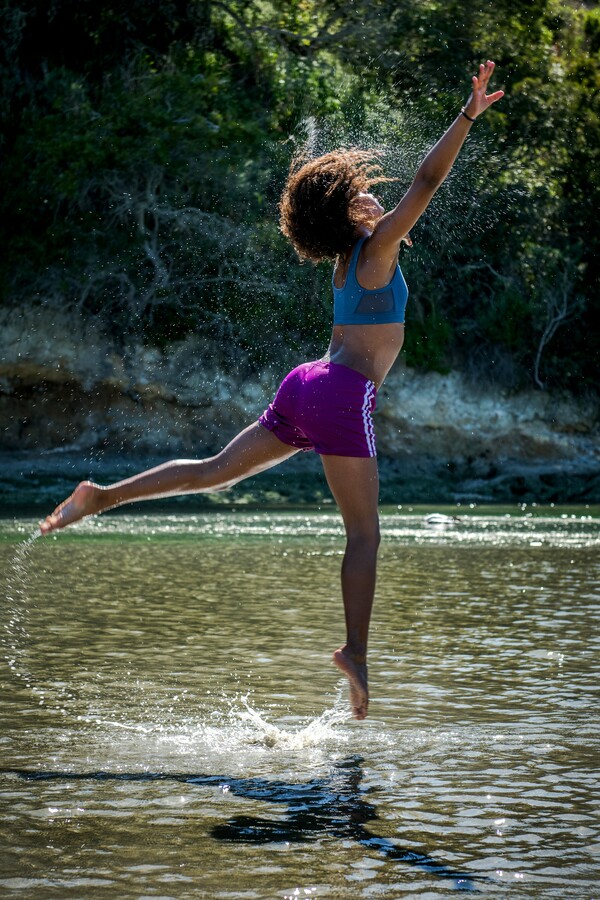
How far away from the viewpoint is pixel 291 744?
4957mm

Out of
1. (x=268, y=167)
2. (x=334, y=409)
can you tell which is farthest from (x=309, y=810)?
(x=268, y=167)

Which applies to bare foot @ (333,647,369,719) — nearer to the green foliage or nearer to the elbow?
the elbow

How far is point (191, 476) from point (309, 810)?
156 centimetres

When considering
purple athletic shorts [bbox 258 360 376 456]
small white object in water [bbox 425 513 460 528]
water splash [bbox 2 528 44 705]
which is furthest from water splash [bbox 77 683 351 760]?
small white object in water [bbox 425 513 460 528]

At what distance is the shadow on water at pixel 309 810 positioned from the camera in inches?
142

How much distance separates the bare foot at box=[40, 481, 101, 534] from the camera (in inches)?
210

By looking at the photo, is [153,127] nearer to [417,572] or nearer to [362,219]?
[417,572]

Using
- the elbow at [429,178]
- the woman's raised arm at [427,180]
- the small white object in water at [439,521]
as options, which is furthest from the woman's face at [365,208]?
the small white object in water at [439,521]

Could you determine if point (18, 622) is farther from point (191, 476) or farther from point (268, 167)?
point (268, 167)

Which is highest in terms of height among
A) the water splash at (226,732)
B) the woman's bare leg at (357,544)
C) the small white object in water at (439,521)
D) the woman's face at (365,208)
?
the woman's face at (365,208)

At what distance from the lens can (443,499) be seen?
1038 inches

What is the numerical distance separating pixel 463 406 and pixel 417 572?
57.7ft

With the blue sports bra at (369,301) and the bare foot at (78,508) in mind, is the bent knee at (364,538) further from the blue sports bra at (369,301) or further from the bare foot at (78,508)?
the bare foot at (78,508)

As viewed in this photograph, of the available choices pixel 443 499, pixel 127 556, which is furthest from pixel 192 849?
pixel 443 499
